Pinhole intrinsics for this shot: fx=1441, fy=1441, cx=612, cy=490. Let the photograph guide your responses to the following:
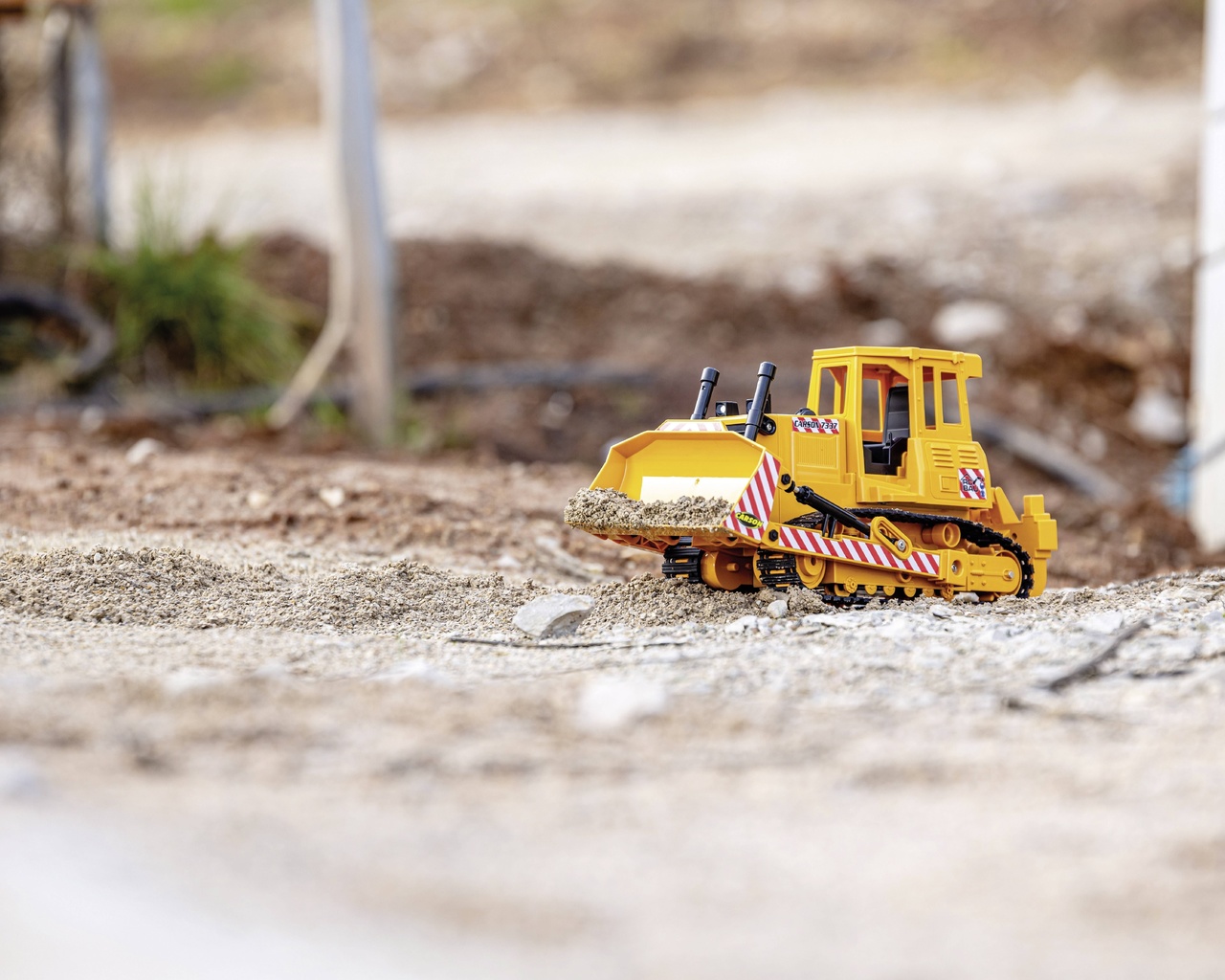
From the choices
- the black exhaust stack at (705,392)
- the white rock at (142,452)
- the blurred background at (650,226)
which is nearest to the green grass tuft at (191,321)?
the blurred background at (650,226)

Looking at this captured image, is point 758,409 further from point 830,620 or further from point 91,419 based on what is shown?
point 91,419

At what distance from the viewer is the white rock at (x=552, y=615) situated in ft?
17.6

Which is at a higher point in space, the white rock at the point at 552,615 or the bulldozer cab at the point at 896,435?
the bulldozer cab at the point at 896,435

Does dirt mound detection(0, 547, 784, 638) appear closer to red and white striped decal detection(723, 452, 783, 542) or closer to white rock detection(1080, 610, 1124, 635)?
red and white striped decal detection(723, 452, 783, 542)

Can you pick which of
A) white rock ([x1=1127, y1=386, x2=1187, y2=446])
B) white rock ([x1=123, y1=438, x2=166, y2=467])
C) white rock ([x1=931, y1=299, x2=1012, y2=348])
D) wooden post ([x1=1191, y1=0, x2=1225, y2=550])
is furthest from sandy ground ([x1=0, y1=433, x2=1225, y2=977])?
white rock ([x1=931, y1=299, x2=1012, y2=348])

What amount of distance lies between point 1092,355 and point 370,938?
11972 mm

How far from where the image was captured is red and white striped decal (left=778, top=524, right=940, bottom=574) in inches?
212

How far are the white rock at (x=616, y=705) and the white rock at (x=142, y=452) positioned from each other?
521 centimetres

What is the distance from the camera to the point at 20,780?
3117 mm

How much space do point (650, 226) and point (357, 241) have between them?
660cm

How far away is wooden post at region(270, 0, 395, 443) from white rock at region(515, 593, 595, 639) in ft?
17.1

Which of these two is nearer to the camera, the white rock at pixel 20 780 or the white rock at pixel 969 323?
the white rock at pixel 20 780

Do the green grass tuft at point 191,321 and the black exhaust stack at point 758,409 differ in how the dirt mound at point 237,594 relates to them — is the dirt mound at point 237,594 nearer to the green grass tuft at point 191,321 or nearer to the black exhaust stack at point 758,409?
the black exhaust stack at point 758,409

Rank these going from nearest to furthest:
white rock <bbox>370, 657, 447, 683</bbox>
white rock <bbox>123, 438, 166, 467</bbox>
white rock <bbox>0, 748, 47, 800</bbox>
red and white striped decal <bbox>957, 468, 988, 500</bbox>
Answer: white rock <bbox>0, 748, 47, 800</bbox> → white rock <bbox>370, 657, 447, 683</bbox> → red and white striped decal <bbox>957, 468, 988, 500</bbox> → white rock <bbox>123, 438, 166, 467</bbox>
